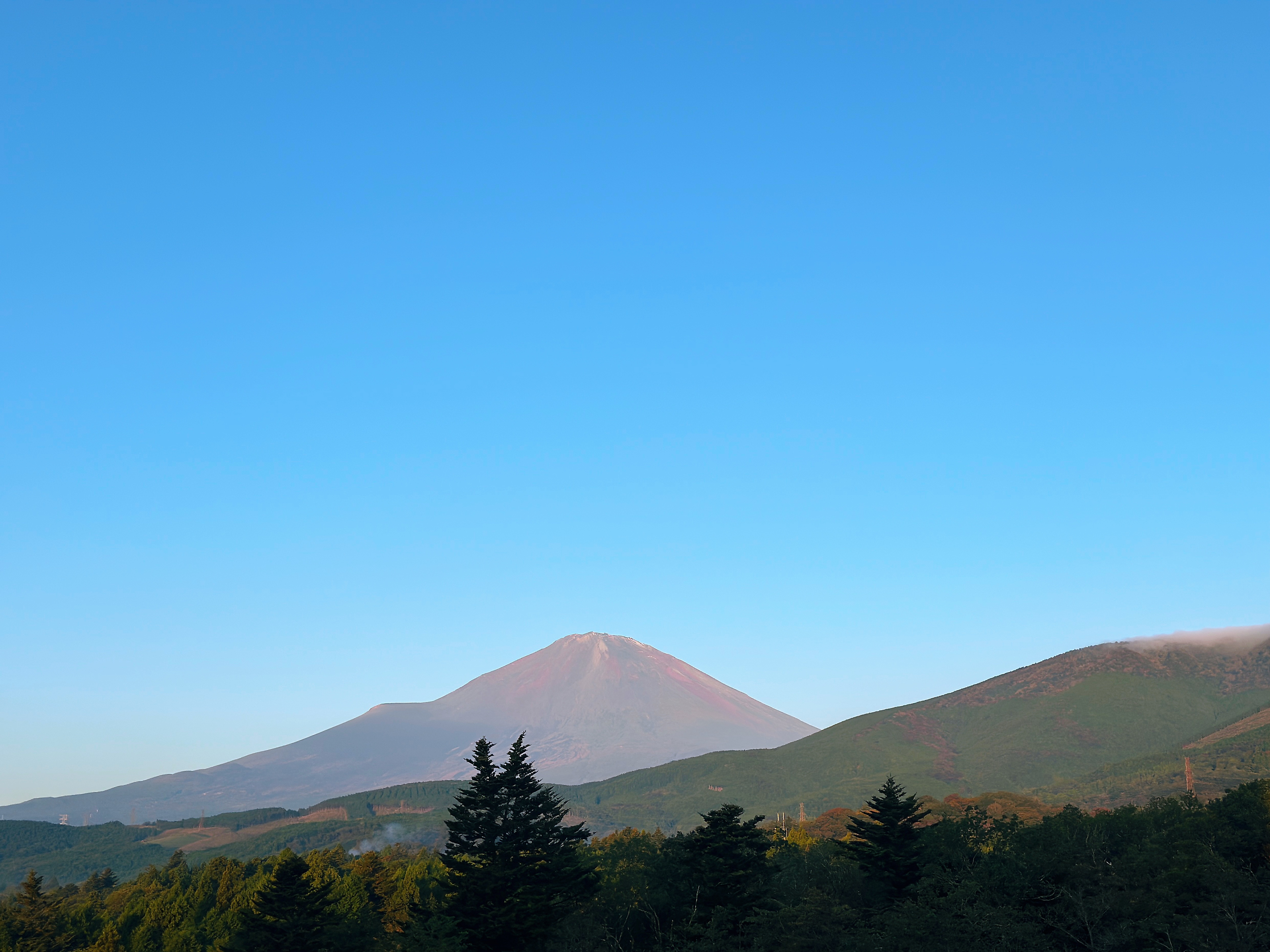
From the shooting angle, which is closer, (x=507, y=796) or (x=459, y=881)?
(x=459, y=881)

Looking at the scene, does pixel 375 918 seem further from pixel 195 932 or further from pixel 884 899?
pixel 884 899

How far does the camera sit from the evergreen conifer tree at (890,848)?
7019 cm

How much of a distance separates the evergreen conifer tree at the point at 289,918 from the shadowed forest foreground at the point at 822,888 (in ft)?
0.43

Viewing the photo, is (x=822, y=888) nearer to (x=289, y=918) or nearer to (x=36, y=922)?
(x=289, y=918)

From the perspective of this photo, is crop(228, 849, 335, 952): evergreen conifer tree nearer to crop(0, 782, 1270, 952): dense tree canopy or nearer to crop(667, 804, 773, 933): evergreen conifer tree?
crop(0, 782, 1270, 952): dense tree canopy

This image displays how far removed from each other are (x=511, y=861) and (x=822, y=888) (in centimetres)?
2185

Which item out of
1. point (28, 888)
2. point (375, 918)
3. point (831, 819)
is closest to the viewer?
point (375, 918)

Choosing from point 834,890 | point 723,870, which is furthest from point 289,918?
point 834,890

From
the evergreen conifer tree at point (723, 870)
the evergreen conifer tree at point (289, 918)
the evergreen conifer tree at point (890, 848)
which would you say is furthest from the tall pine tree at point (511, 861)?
the evergreen conifer tree at point (890, 848)

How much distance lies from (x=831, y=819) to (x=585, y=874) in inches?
3394

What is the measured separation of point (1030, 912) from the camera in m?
56.8

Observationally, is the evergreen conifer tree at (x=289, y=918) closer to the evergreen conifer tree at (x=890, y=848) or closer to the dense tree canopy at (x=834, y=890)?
the dense tree canopy at (x=834, y=890)

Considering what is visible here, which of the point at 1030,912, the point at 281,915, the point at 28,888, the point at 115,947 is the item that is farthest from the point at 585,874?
the point at 28,888

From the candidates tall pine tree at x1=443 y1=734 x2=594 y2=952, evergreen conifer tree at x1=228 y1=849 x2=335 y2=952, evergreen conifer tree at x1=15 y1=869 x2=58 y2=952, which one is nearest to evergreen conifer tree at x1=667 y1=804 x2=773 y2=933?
tall pine tree at x1=443 y1=734 x2=594 y2=952
